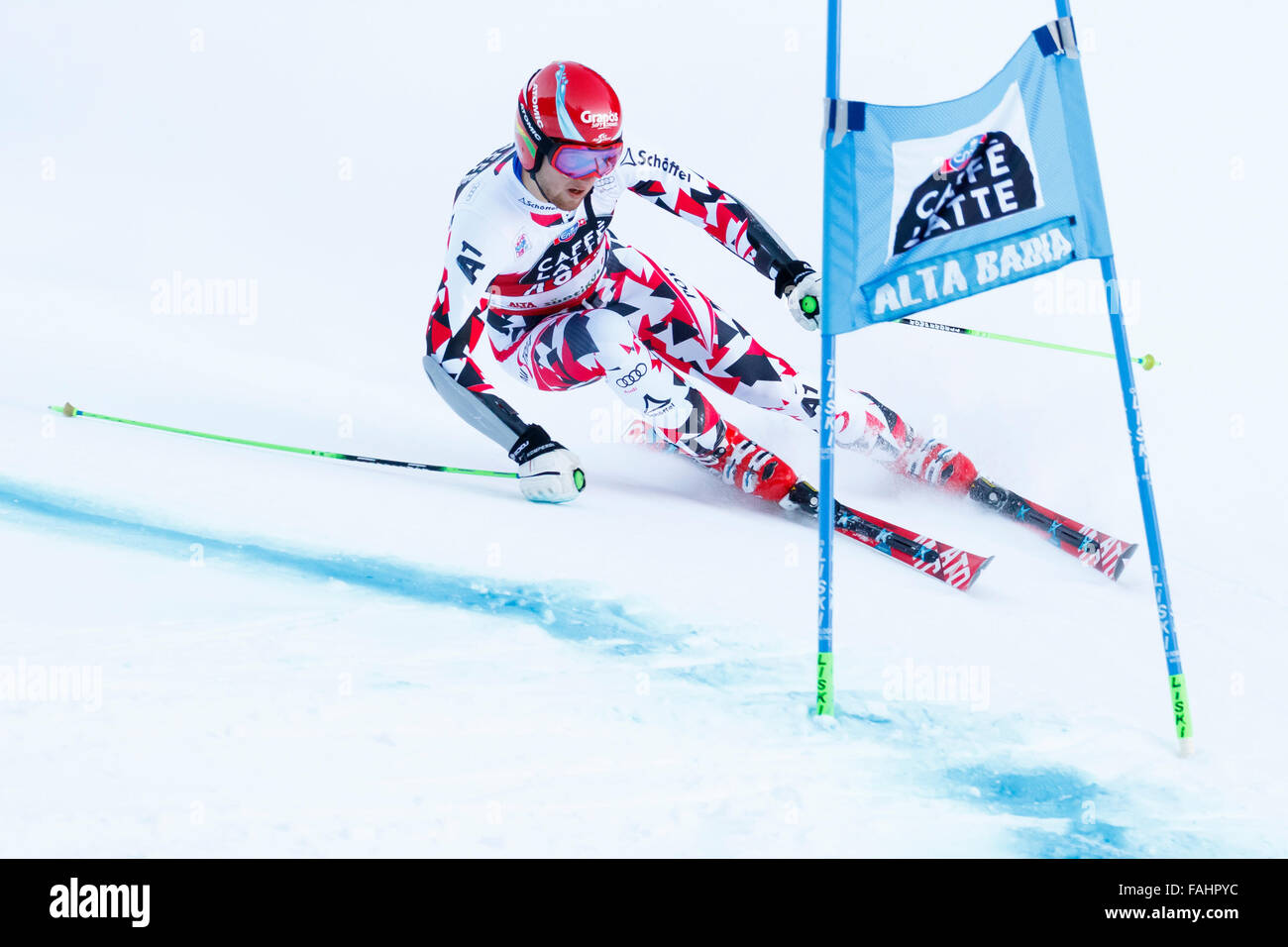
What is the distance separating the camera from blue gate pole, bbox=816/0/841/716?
8.39ft

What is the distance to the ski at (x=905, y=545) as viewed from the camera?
11.9ft

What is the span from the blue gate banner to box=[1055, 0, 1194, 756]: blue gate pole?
84 millimetres

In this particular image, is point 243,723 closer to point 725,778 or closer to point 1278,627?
point 725,778

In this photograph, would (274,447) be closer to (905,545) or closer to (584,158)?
(584,158)

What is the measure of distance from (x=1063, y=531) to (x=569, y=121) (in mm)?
2326

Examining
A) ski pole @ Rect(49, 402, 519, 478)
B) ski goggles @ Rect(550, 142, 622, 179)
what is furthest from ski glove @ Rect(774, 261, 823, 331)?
ski pole @ Rect(49, 402, 519, 478)

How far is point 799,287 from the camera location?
427cm
